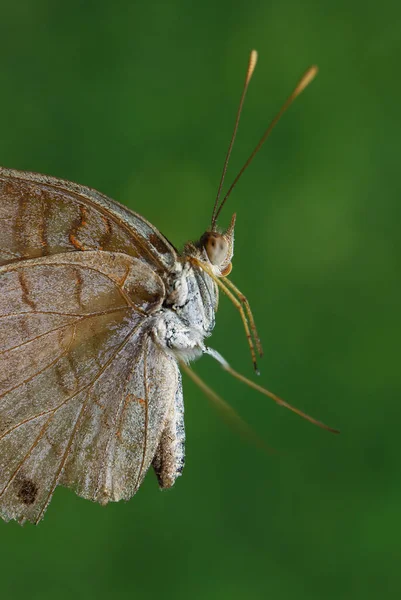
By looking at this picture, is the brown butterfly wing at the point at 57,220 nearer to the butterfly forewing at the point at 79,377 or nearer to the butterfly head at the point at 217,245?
the butterfly forewing at the point at 79,377

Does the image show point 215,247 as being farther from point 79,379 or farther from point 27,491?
point 27,491

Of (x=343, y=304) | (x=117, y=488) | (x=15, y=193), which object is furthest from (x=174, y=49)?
(x=117, y=488)

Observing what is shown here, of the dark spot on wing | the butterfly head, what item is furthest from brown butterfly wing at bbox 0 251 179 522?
the butterfly head

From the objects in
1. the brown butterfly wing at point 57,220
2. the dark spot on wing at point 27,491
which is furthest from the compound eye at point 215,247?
the dark spot on wing at point 27,491

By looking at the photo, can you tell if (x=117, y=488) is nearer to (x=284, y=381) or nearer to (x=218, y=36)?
(x=284, y=381)

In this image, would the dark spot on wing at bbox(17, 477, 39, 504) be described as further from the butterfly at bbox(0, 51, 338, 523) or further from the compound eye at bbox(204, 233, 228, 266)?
the compound eye at bbox(204, 233, 228, 266)

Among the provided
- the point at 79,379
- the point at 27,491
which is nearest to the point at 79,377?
the point at 79,379
